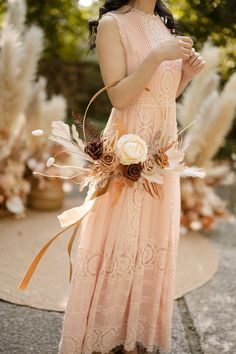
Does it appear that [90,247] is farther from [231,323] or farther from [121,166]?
[231,323]

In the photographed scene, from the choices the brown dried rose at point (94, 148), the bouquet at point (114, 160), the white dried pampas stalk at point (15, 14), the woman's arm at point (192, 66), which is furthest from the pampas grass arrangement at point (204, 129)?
the brown dried rose at point (94, 148)

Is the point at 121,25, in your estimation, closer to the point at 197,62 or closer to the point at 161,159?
the point at 197,62

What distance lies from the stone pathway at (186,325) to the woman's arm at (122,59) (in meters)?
1.01

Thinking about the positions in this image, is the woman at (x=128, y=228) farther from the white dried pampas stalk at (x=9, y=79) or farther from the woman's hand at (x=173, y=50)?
the white dried pampas stalk at (x=9, y=79)

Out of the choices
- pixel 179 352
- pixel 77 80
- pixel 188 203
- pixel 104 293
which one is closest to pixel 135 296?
pixel 104 293

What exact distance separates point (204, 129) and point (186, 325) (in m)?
1.71

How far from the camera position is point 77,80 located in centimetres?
663

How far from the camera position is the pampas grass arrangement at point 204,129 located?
3.48 metres

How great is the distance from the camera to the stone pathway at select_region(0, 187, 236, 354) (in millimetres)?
1945

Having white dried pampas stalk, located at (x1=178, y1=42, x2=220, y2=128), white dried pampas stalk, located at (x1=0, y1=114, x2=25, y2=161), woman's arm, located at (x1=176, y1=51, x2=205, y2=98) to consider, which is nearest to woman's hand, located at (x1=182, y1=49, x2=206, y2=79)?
woman's arm, located at (x1=176, y1=51, x2=205, y2=98)

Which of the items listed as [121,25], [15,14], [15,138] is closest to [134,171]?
[121,25]

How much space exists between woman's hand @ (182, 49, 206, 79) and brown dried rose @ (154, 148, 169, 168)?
0.32 m

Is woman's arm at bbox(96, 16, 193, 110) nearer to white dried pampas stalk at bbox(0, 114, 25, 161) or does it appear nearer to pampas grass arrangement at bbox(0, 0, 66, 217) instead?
pampas grass arrangement at bbox(0, 0, 66, 217)

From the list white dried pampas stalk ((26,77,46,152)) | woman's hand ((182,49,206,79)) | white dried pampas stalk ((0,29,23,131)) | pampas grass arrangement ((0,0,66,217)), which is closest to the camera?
woman's hand ((182,49,206,79))
